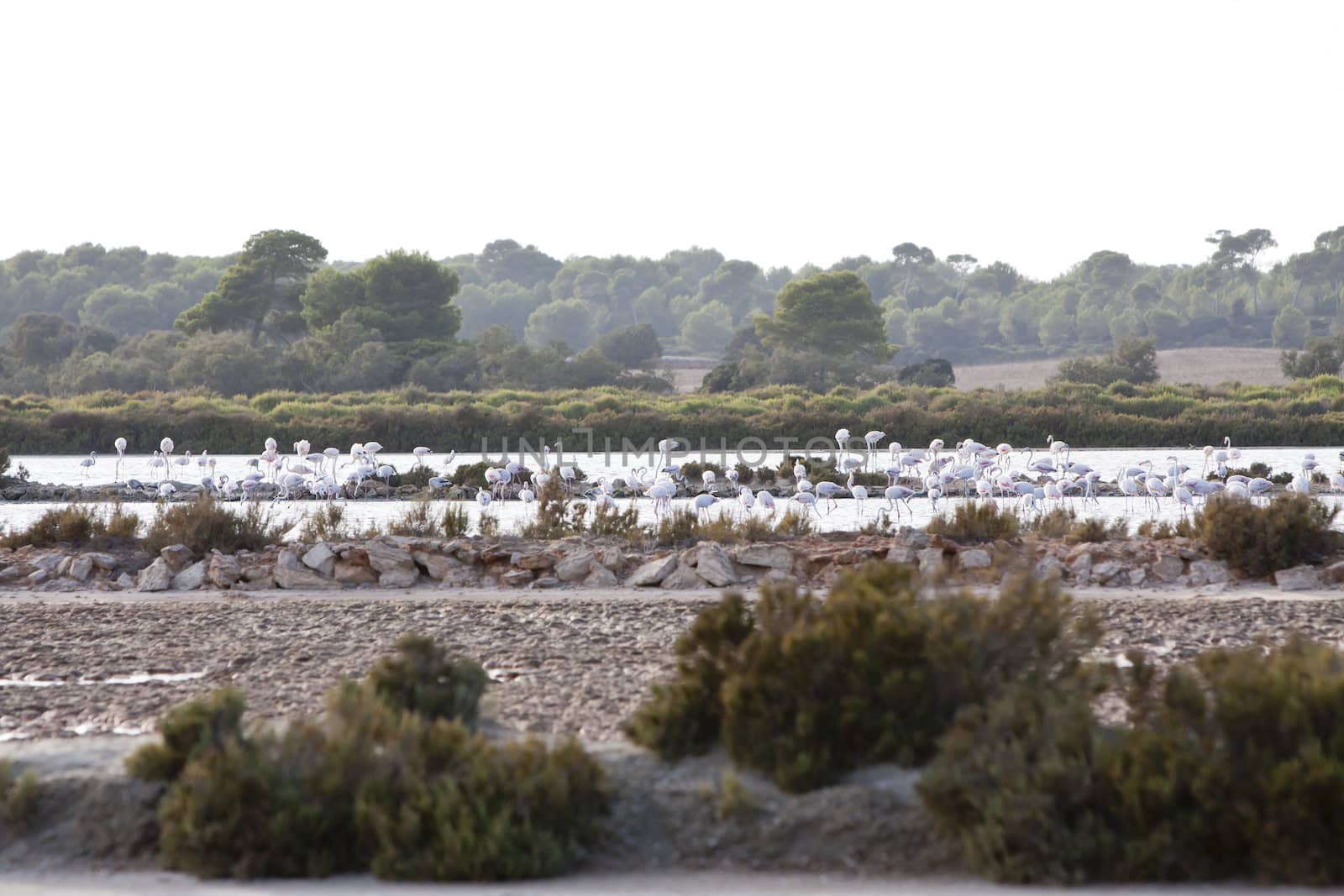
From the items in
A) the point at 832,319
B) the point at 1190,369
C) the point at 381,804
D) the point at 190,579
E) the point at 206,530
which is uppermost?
the point at 832,319

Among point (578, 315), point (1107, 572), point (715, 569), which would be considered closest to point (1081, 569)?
point (1107, 572)

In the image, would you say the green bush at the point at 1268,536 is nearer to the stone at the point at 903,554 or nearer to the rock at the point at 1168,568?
the rock at the point at 1168,568

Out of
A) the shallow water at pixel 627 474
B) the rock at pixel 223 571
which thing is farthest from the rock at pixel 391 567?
the shallow water at pixel 627 474

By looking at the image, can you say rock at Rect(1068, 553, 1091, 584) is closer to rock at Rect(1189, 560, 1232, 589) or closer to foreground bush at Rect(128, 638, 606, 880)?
rock at Rect(1189, 560, 1232, 589)

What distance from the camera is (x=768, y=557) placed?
11.8 meters

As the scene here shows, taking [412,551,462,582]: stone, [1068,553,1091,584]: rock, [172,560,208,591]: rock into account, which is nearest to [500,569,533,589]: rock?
[412,551,462,582]: stone

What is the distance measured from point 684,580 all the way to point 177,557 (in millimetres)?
4393

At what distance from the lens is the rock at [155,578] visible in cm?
1202

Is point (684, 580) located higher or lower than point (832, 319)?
lower

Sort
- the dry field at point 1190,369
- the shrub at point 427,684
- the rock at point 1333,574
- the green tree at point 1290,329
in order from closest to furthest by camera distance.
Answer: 1. the shrub at point 427,684
2. the rock at point 1333,574
3. the dry field at point 1190,369
4. the green tree at point 1290,329

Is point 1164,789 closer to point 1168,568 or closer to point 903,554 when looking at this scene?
point 903,554

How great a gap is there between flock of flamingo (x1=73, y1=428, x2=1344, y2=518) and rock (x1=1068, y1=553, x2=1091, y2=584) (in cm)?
394

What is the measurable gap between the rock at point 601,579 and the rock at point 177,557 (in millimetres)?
3489

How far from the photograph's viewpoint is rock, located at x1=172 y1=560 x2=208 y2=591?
1211 centimetres
